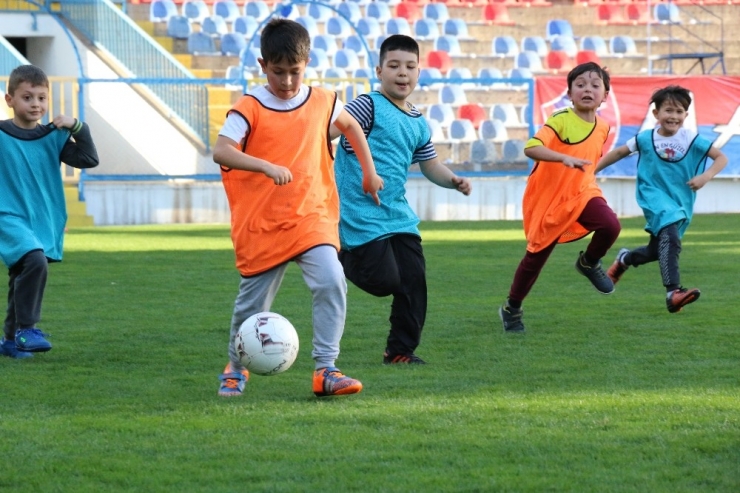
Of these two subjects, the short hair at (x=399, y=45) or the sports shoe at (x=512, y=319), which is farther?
the sports shoe at (x=512, y=319)

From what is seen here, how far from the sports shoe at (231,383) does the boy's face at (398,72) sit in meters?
1.53

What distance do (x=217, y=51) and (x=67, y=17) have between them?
2.69m

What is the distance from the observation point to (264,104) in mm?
5254

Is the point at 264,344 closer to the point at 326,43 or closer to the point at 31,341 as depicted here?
the point at 31,341

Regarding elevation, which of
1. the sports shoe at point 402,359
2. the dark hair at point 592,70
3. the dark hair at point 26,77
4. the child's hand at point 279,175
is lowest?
the sports shoe at point 402,359

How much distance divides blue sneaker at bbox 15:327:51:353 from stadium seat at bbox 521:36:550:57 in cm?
1923

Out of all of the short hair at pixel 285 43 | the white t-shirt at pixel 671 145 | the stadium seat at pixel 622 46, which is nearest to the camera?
the short hair at pixel 285 43

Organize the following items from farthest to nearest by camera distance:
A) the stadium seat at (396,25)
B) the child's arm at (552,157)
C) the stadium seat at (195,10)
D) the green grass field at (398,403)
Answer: the stadium seat at (396,25) → the stadium seat at (195,10) → the child's arm at (552,157) → the green grass field at (398,403)

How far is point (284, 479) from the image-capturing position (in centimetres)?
392

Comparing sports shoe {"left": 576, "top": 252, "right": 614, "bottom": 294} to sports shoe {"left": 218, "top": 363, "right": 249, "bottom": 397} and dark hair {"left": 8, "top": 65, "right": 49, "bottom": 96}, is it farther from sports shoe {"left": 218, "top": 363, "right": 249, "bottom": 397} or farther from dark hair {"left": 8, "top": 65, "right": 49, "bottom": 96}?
dark hair {"left": 8, "top": 65, "right": 49, "bottom": 96}

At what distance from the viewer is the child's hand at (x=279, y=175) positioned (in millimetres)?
4828

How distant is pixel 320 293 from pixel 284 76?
2.83 ft

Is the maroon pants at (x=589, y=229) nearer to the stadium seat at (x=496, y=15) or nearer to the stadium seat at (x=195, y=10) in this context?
the stadium seat at (x=195, y=10)

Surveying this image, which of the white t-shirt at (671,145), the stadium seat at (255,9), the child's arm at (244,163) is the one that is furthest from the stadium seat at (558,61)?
the child's arm at (244,163)
